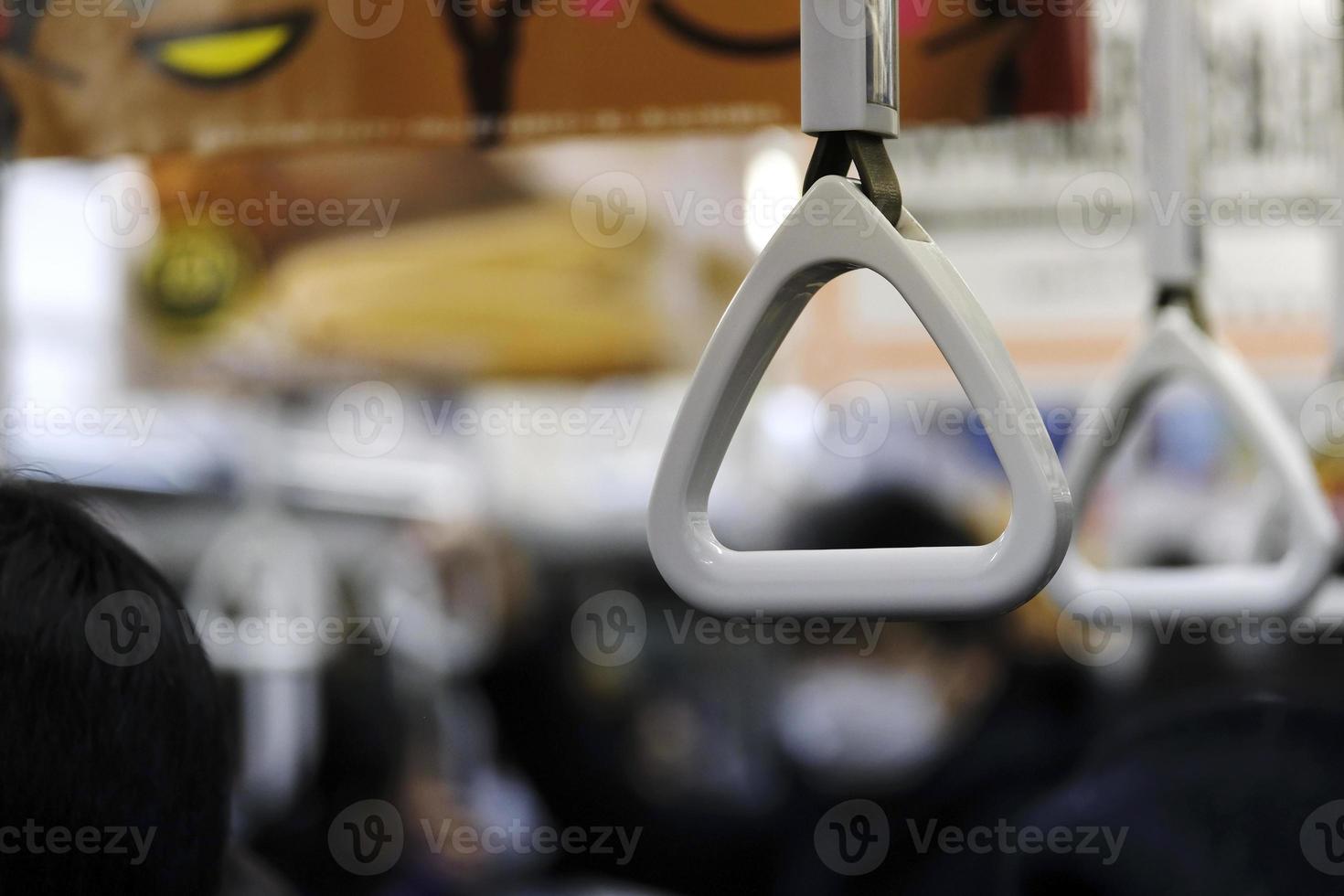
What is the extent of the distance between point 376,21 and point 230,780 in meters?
0.63

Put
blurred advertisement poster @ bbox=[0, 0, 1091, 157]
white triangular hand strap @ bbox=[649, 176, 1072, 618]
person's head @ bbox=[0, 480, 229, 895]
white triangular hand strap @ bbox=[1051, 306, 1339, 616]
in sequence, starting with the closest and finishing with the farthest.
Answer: white triangular hand strap @ bbox=[649, 176, 1072, 618]
person's head @ bbox=[0, 480, 229, 895]
white triangular hand strap @ bbox=[1051, 306, 1339, 616]
blurred advertisement poster @ bbox=[0, 0, 1091, 157]

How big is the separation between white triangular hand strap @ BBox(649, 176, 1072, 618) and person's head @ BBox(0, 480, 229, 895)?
400mm

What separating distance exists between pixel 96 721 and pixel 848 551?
47 centimetres

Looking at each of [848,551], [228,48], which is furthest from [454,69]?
[848,551]

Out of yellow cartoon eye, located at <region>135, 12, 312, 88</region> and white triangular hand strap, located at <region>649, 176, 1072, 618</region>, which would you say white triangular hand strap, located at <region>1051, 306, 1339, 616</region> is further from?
yellow cartoon eye, located at <region>135, 12, 312, 88</region>

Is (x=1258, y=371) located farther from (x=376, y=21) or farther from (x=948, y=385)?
(x=376, y=21)

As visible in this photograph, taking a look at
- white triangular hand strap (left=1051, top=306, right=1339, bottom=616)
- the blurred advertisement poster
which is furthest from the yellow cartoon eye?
white triangular hand strap (left=1051, top=306, right=1339, bottom=616)

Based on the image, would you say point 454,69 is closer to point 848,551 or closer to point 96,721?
point 96,721

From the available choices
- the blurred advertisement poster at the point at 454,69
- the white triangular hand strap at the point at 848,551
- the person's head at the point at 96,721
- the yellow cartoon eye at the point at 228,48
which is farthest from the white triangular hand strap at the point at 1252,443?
the yellow cartoon eye at the point at 228,48

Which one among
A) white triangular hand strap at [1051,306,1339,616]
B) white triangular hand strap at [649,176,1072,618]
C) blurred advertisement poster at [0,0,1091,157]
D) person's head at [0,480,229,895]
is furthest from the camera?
blurred advertisement poster at [0,0,1091,157]

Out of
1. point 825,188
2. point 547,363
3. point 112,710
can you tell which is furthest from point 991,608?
point 547,363

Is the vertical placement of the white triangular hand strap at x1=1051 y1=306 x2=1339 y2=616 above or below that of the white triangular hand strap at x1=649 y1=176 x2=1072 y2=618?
below

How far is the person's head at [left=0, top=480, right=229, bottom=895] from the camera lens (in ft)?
2.73

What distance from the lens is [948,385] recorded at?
2.35 metres
